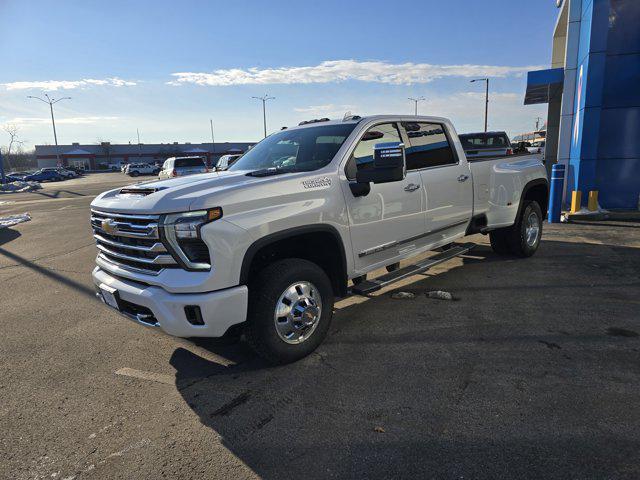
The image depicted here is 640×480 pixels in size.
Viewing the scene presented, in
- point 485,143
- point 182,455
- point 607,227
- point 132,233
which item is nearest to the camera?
point 182,455

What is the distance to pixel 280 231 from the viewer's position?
11.3ft

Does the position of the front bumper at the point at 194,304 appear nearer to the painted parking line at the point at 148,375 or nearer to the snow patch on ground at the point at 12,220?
the painted parking line at the point at 148,375

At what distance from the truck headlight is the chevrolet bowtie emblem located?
648mm

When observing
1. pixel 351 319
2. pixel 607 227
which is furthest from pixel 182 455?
pixel 607 227

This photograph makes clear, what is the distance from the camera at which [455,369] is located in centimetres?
357

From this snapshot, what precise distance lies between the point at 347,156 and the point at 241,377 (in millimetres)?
2085

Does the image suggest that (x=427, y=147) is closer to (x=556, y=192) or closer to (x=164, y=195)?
(x=164, y=195)

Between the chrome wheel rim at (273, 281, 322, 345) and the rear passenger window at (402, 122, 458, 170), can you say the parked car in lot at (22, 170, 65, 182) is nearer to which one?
the rear passenger window at (402, 122, 458, 170)

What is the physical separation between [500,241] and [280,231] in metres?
4.68

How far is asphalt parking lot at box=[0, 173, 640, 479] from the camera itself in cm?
260

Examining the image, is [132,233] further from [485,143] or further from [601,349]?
[485,143]

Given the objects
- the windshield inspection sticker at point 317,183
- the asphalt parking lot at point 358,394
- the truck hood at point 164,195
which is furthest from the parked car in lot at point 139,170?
the windshield inspection sticker at point 317,183

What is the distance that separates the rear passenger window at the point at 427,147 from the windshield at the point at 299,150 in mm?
824

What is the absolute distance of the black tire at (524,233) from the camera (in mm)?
6723
